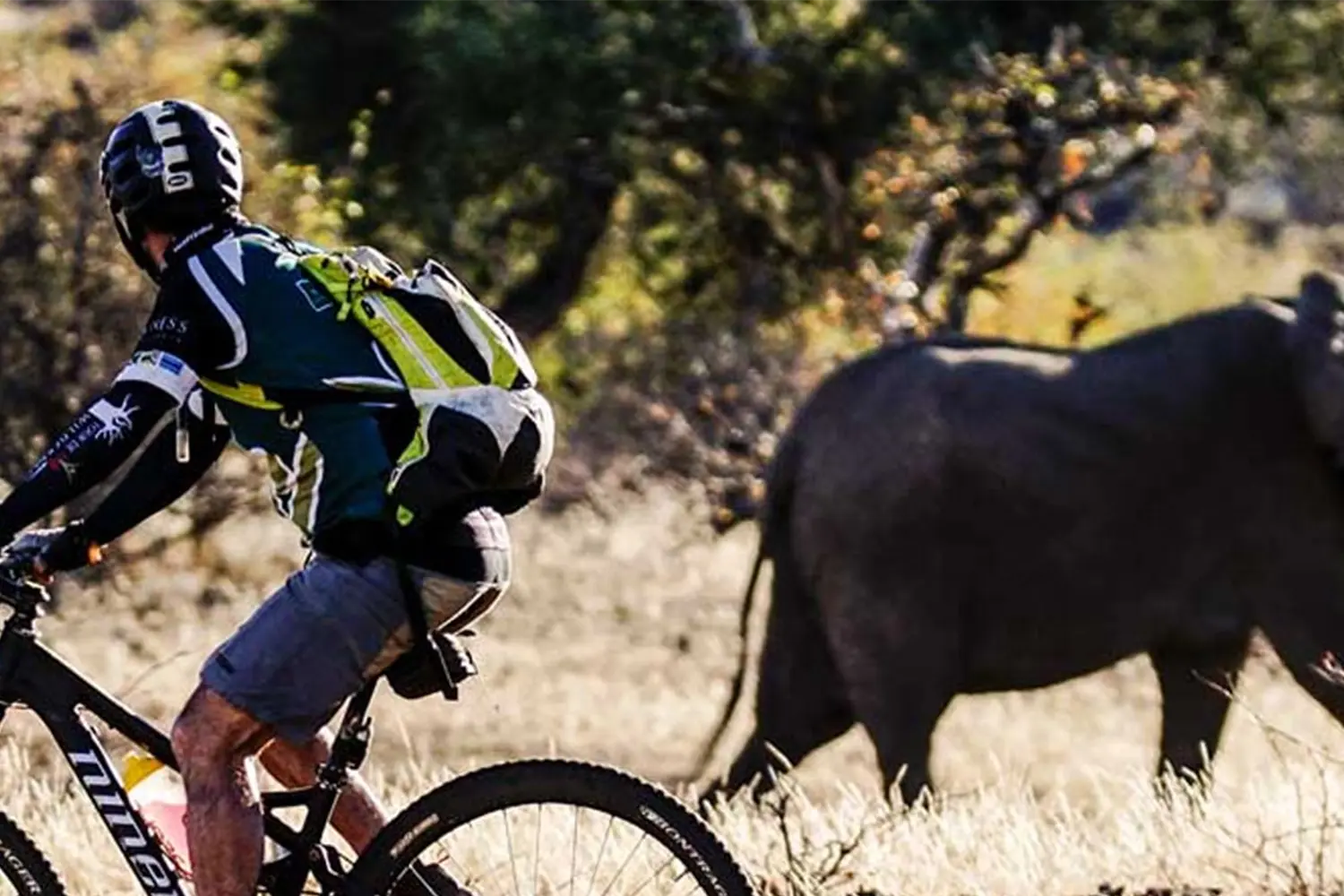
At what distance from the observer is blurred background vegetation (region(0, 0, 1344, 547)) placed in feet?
48.4

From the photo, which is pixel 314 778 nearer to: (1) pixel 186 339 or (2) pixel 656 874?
(2) pixel 656 874

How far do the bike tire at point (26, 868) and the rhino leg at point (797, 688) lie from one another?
519 cm

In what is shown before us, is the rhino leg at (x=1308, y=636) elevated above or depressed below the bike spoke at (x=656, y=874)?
below

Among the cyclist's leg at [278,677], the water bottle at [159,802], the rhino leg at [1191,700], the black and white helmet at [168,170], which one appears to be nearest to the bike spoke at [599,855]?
the cyclist's leg at [278,677]

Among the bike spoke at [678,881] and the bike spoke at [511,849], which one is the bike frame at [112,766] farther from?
the bike spoke at [678,881]

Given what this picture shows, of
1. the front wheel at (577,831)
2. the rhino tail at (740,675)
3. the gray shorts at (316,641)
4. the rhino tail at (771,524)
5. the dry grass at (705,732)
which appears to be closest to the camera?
the front wheel at (577,831)

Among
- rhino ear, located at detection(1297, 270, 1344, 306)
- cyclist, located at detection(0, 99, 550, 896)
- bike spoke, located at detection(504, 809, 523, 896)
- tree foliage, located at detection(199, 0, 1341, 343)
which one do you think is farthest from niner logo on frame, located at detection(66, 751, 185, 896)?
tree foliage, located at detection(199, 0, 1341, 343)

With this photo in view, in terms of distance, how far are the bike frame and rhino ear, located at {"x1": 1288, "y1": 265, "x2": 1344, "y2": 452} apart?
5.46 metres

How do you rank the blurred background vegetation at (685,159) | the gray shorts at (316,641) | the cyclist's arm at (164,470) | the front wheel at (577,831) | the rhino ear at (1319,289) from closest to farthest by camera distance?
the front wheel at (577,831) → the gray shorts at (316,641) → the cyclist's arm at (164,470) → the rhino ear at (1319,289) → the blurred background vegetation at (685,159)

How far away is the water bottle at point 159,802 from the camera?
636cm

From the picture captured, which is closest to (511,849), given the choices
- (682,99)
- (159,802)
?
(159,802)

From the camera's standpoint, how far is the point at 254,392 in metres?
6.18

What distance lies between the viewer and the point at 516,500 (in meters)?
6.24

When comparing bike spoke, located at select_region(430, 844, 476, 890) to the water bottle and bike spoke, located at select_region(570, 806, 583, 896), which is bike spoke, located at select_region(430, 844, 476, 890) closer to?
bike spoke, located at select_region(570, 806, 583, 896)
